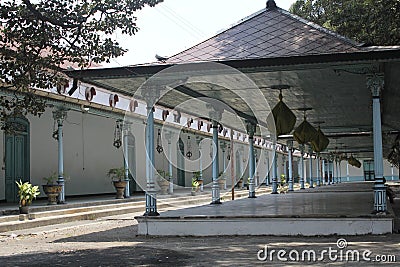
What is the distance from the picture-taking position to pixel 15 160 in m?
16.0

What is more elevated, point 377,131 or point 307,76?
point 307,76

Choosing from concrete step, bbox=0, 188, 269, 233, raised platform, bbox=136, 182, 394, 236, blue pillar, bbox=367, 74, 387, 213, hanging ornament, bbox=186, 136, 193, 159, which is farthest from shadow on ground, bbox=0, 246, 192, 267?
hanging ornament, bbox=186, 136, 193, 159

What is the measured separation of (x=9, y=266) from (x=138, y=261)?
4.99ft

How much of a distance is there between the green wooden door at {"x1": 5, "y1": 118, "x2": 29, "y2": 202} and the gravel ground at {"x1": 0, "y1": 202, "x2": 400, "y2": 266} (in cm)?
517

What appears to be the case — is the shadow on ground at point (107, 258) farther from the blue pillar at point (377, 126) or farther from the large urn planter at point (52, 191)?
the large urn planter at point (52, 191)

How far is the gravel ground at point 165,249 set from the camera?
6.80 metres

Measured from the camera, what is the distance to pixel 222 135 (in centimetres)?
2744

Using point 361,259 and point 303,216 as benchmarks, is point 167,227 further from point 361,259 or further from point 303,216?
point 361,259

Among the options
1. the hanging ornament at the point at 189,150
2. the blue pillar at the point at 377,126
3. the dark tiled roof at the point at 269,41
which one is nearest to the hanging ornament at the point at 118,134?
the hanging ornament at the point at 189,150

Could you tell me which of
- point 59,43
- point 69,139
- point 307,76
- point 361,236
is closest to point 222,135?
point 69,139

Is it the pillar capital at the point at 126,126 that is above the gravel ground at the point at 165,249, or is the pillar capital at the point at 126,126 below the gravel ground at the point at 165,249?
above

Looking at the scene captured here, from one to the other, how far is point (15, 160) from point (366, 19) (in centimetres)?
987

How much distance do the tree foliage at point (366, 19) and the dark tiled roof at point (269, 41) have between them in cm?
174

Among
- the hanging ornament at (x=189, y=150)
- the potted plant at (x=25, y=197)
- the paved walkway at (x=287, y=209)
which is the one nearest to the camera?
the paved walkway at (x=287, y=209)
